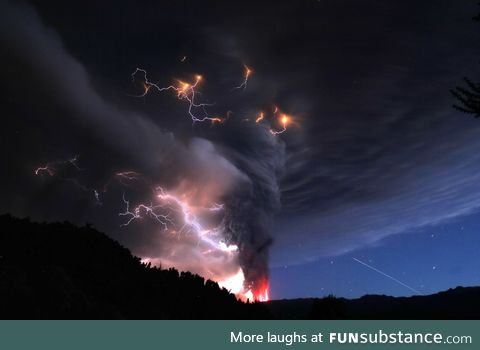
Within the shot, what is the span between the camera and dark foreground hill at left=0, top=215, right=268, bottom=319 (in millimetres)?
13604

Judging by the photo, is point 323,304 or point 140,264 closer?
point 323,304

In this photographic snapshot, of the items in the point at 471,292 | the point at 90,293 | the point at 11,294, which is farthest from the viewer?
the point at 471,292

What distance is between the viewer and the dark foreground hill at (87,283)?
13.6m

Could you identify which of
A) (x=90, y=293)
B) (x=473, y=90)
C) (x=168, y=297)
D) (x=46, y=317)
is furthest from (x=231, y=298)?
(x=473, y=90)

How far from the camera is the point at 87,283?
632 inches

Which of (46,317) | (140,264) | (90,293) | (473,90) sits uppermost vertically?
(473,90)

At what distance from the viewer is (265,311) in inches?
783

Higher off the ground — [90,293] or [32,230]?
[32,230]

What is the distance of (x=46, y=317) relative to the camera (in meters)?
13.2

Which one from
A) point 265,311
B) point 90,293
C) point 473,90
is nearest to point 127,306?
point 90,293

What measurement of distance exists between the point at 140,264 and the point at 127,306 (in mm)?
4639
